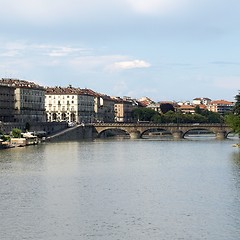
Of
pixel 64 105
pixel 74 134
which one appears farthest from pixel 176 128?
pixel 64 105

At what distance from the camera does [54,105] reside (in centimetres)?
12544

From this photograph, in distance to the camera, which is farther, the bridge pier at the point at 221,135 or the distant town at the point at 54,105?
the distant town at the point at 54,105

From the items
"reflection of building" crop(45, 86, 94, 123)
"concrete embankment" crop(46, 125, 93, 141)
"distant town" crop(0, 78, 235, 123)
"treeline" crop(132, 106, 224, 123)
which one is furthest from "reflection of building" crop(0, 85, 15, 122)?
"treeline" crop(132, 106, 224, 123)

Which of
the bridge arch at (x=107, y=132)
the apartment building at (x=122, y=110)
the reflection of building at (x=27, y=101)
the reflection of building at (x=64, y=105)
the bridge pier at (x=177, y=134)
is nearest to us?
the bridge pier at (x=177, y=134)

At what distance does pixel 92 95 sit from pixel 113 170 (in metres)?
90.1

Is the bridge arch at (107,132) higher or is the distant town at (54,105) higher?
the distant town at (54,105)

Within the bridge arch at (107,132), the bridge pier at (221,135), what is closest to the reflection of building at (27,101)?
the bridge arch at (107,132)

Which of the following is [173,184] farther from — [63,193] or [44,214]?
[44,214]

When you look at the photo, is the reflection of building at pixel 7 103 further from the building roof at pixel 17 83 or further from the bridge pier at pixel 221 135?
the bridge pier at pixel 221 135

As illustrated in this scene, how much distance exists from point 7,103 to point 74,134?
9.73 m

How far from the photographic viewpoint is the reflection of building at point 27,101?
10144 centimetres

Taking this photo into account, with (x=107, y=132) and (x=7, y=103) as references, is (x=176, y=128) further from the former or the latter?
(x=7, y=103)

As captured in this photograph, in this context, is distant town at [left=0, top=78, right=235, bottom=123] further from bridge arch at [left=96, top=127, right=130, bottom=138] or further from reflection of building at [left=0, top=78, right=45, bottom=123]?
bridge arch at [left=96, top=127, right=130, bottom=138]

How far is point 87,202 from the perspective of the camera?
31516 mm
